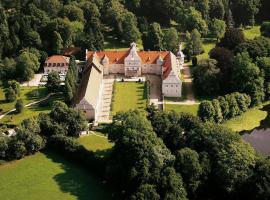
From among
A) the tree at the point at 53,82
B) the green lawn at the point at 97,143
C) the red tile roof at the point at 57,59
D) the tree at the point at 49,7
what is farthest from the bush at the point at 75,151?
the tree at the point at 49,7

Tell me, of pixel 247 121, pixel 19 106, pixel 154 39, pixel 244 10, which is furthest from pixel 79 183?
pixel 244 10

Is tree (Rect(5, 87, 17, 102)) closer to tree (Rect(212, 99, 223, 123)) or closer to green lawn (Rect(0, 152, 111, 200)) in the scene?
green lawn (Rect(0, 152, 111, 200))

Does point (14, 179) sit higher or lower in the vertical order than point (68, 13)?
lower

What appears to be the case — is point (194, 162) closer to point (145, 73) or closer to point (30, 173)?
point (30, 173)

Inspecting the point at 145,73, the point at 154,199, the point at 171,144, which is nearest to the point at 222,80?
the point at 145,73

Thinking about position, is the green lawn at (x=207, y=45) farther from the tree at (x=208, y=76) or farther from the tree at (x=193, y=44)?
the tree at (x=208, y=76)

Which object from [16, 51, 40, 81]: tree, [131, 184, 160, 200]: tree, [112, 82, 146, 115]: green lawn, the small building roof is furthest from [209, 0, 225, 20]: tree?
[131, 184, 160, 200]: tree

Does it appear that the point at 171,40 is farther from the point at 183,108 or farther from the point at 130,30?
the point at 183,108
